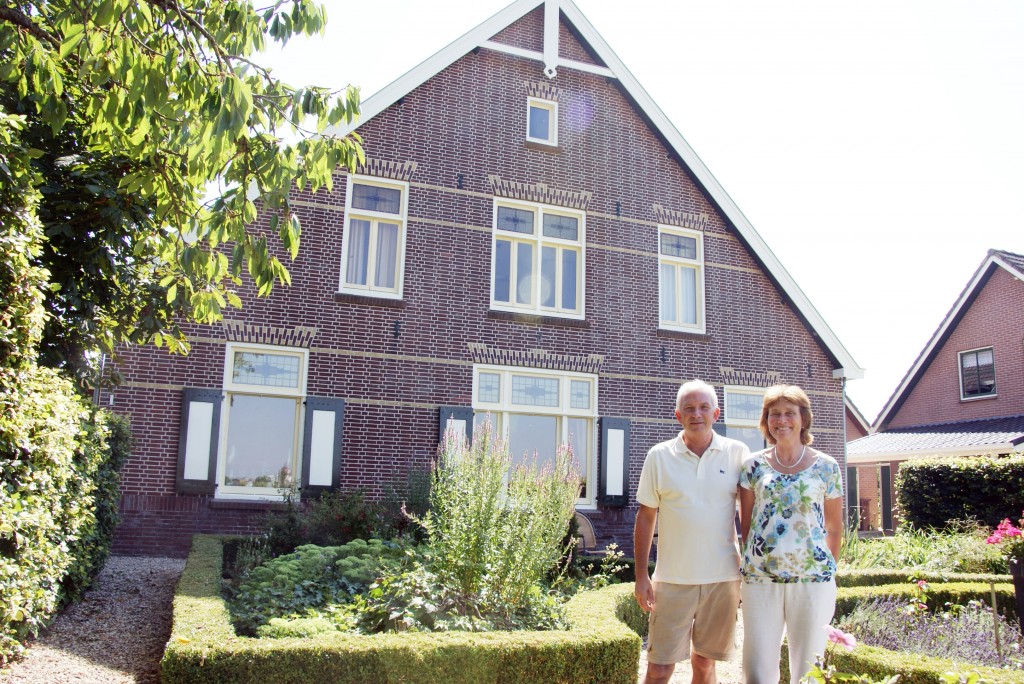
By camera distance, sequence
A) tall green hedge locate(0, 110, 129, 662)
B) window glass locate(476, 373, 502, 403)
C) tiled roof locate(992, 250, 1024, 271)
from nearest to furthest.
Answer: tall green hedge locate(0, 110, 129, 662), window glass locate(476, 373, 502, 403), tiled roof locate(992, 250, 1024, 271)

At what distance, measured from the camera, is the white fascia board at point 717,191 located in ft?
45.8

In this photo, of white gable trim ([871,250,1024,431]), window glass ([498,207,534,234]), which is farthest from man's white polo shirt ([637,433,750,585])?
white gable trim ([871,250,1024,431])

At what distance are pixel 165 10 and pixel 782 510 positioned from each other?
4829 millimetres

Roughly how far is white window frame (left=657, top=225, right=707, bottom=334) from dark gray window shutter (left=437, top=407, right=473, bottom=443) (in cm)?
375

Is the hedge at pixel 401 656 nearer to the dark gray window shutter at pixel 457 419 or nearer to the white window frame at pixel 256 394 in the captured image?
the white window frame at pixel 256 394

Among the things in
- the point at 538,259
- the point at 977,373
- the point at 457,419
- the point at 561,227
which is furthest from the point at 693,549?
the point at 977,373

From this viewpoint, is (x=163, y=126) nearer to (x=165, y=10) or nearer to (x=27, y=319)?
(x=165, y=10)

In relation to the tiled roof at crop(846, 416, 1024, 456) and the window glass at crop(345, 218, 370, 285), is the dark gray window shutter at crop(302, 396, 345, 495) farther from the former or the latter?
the tiled roof at crop(846, 416, 1024, 456)

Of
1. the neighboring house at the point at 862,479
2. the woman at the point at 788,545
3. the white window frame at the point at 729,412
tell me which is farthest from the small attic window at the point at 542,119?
the neighboring house at the point at 862,479

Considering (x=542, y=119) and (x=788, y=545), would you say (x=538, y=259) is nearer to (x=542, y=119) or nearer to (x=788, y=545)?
(x=542, y=119)

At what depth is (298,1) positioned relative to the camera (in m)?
4.97

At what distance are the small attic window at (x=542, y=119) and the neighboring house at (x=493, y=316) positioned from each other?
1.6 inches

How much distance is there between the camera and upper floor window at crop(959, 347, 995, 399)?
2162 cm

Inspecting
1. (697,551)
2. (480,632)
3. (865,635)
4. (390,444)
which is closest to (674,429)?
(390,444)
